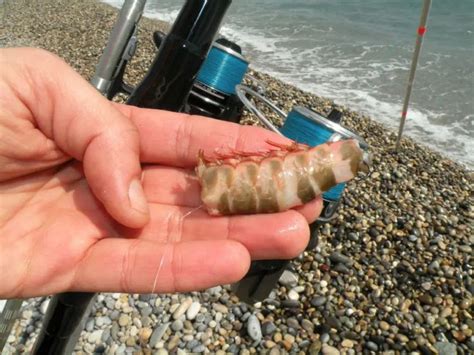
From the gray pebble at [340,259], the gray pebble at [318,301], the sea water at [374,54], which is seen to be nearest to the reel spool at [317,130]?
the gray pebble at [318,301]

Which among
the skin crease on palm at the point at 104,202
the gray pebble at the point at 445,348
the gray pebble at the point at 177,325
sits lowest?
the gray pebble at the point at 177,325

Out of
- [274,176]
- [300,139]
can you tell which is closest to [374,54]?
[300,139]

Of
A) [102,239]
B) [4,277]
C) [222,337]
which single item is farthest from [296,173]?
[222,337]

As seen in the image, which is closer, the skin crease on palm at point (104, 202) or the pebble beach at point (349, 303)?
the skin crease on palm at point (104, 202)

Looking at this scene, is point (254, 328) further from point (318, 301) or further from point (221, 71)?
point (221, 71)

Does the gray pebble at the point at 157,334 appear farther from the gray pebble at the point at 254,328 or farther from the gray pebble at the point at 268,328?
the gray pebble at the point at 268,328

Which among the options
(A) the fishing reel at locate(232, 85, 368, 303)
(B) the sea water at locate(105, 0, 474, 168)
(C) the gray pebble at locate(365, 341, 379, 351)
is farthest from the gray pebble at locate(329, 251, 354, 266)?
(B) the sea water at locate(105, 0, 474, 168)
